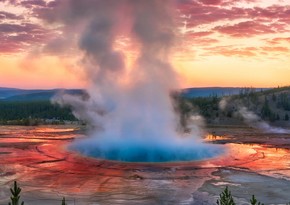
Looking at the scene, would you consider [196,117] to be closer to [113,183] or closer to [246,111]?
[246,111]

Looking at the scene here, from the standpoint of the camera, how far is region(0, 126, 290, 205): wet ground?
16.8m

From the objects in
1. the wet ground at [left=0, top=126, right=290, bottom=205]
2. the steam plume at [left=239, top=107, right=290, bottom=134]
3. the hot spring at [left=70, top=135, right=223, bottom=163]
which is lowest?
the wet ground at [left=0, top=126, right=290, bottom=205]

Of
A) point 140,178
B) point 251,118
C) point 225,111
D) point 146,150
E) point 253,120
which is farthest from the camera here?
point 225,111

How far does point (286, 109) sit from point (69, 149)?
4500cm

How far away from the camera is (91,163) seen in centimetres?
2491

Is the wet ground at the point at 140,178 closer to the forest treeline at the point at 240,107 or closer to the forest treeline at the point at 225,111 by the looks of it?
the forest treeline at the point at 225,111

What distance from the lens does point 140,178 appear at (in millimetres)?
20672

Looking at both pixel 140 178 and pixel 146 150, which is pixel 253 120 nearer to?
pixel 146 150

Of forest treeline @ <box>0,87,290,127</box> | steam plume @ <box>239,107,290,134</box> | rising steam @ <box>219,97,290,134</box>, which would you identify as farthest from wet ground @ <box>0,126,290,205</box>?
forest treeline @ <box>0,87,290,127</box>

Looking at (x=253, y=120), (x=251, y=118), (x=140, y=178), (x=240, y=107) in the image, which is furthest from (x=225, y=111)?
(x=140, y=178)

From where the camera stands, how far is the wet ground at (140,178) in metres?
16.8

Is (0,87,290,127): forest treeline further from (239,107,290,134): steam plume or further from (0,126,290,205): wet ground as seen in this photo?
(0,126,290,205): wet ground

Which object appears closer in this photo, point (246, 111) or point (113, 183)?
point (113, 183)

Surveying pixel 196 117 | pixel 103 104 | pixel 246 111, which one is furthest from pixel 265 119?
pixel 103 104
